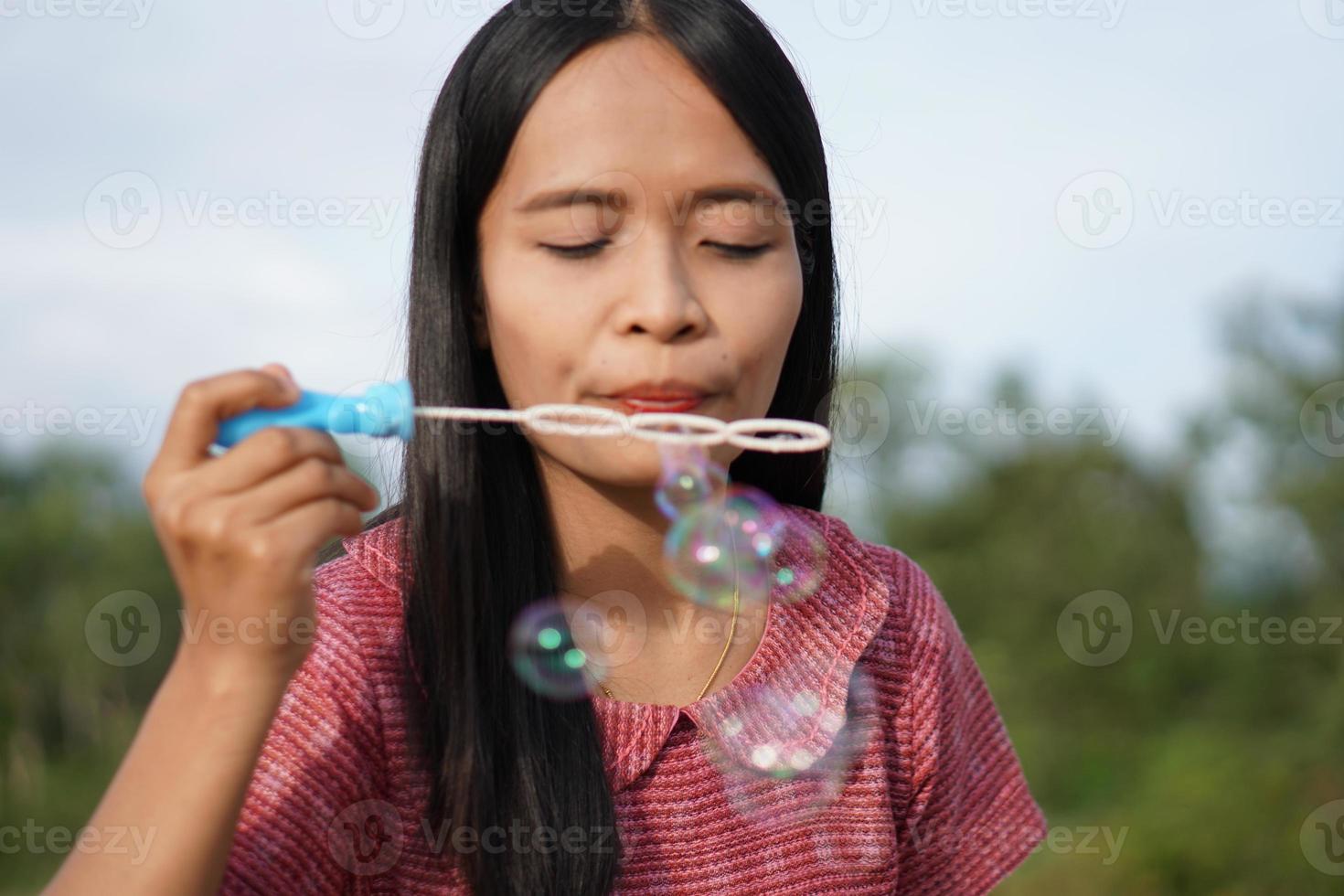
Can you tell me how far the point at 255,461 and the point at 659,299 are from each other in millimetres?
484

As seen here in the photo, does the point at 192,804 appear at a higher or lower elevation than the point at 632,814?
higher

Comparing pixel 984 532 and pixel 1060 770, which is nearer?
pixel 1060 770

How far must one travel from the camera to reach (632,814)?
5.13ft

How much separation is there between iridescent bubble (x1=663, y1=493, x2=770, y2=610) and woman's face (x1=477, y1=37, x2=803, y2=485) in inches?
6.6

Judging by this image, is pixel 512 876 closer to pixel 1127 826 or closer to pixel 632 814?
pixel 632 814

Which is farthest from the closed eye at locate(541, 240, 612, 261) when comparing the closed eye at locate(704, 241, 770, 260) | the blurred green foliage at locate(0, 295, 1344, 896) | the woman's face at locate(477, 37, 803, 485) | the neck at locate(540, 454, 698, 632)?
the blurred green foliage at locate(0, 295, 1344, 896)

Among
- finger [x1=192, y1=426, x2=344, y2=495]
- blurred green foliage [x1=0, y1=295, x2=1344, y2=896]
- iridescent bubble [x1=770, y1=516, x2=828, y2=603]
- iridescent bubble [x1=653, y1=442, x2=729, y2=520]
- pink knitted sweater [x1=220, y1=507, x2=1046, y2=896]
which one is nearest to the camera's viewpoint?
finger [x1=192, y1=426, x2=344, y2=495]

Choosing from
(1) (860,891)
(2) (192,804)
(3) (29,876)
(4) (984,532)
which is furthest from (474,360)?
(3) (29,876)

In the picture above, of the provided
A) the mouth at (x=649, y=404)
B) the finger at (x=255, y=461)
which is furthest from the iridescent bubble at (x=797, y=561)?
the finger at (x=255, y=461)

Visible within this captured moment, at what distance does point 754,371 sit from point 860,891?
674mm

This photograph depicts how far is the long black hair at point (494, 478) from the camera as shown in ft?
4.74

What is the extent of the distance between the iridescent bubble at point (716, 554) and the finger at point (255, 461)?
0.64 meters

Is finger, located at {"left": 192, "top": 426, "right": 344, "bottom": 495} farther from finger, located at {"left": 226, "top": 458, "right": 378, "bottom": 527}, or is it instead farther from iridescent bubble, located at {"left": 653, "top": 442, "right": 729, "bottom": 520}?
iridescent bubble, located at {"left": 653, "top": 442, "right": 729, "bottom": 520}

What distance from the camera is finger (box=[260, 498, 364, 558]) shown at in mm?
1106
